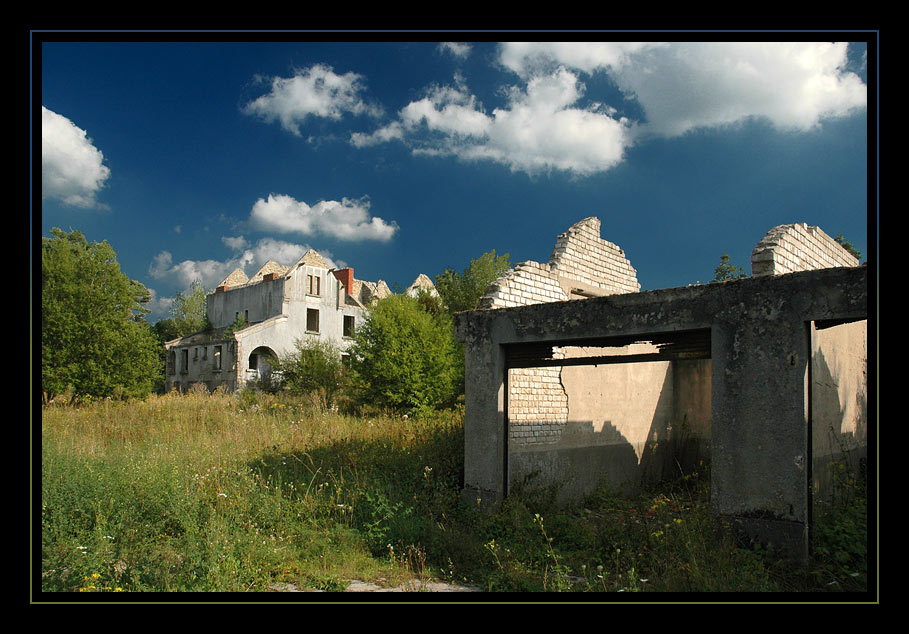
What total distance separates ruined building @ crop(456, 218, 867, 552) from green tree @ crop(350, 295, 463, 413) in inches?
347

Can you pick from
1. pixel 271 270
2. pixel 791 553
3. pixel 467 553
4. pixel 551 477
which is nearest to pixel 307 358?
pixel 271 270

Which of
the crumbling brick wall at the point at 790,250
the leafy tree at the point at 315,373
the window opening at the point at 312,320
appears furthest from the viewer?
the window opening at the point at 312,320

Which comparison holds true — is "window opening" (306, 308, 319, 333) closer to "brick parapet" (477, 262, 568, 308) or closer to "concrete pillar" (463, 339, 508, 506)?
"brick parapet" (477, 262, 568, 308)

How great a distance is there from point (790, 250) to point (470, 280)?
28751mm

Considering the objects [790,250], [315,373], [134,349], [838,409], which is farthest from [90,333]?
[838,409]

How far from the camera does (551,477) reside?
914 cm

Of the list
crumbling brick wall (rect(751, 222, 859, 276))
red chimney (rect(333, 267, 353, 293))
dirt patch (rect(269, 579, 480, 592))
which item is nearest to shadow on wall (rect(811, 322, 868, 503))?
crumbling brick wall (rect(751, 222, 859, 276))

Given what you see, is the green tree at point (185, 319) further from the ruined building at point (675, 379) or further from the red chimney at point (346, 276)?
the ruined building at point (675, 379)

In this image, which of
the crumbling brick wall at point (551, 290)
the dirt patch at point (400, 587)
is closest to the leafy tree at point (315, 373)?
the crumbling brick wall at point (551, 290)

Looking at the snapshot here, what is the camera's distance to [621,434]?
10680 mm

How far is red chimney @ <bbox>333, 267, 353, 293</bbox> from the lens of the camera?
38269 mm

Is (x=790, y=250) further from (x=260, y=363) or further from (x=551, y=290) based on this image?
(x=260, y=363)

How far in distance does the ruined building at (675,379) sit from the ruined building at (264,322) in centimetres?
2078

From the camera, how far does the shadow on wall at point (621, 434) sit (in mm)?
9102
